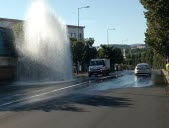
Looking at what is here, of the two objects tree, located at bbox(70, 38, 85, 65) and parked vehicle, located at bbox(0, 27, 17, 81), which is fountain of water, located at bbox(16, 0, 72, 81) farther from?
tree, located at bbox(70, 38, 85, 65)

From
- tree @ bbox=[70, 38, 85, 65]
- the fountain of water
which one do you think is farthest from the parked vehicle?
tree @ bbox=[70, 38, 85, 65]

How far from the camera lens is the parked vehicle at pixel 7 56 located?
4116cm

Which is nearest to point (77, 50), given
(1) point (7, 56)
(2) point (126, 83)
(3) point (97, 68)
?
(3) point (97, 68)

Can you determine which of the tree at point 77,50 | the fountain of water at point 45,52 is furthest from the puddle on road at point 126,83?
the tree at point 77,50

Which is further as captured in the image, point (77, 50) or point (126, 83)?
point (77, 50)

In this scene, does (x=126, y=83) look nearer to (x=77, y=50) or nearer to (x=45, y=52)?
(x=45, y=52)

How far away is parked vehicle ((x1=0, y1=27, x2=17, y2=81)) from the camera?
1620 inches

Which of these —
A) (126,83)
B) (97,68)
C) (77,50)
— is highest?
(77,50)

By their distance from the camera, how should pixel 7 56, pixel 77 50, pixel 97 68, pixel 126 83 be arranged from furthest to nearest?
pixel 77 50 → pixel 97 68 → pixel 7 56 → pixel 126 83

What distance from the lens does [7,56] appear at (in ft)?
140

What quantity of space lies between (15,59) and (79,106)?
28361 millimetres


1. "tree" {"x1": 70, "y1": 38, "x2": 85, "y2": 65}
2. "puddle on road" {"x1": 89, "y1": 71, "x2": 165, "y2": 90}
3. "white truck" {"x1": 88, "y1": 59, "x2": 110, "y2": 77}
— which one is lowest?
"puddle on road" {"x1": 89, "y1": 71, "x2": 165, "y2": 90}

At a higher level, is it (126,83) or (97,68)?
(97,68)

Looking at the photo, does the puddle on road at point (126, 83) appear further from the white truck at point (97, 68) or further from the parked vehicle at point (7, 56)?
the white truck at point (97, 68)
